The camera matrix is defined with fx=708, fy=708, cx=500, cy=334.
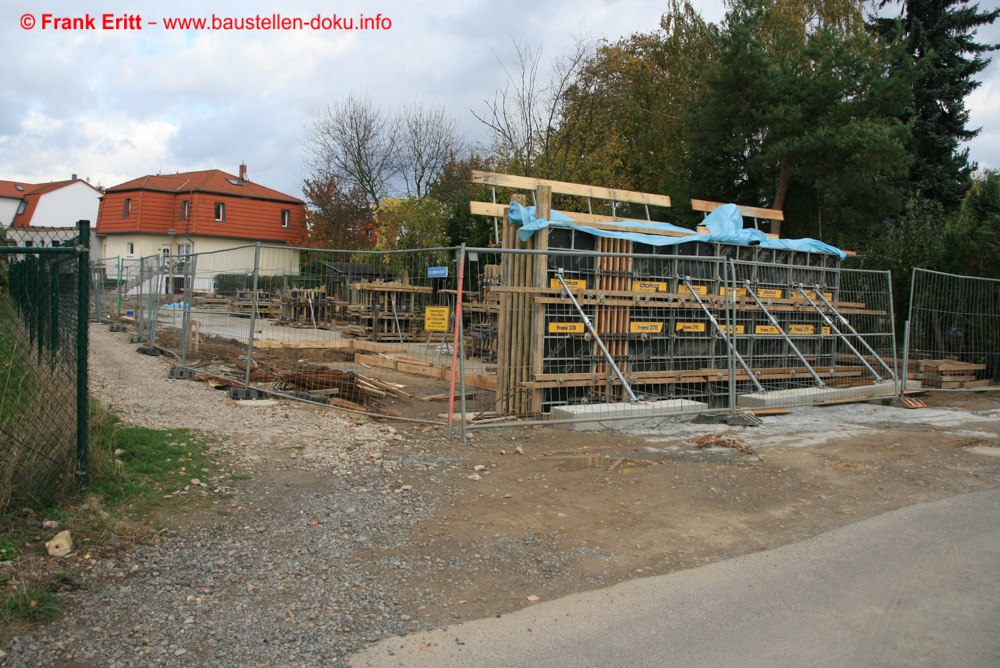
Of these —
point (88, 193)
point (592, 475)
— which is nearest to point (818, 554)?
point (592, 475)

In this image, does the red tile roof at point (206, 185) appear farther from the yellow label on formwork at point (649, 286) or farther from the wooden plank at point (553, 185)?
the yellow label on formwork at point (649, 286)

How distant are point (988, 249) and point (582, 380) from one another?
10.4m

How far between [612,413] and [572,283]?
1950 mm

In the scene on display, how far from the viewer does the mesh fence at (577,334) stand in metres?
9.23

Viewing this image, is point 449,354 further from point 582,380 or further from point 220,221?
point 220,221

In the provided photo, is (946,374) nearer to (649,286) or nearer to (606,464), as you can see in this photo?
(649,286)

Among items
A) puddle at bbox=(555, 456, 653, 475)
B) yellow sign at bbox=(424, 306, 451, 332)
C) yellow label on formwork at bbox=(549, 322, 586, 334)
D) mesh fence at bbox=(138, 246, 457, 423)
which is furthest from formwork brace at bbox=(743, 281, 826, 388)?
yellow sign at bbox=(424, 306, 451, 332)

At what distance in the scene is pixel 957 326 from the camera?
45.1 ft

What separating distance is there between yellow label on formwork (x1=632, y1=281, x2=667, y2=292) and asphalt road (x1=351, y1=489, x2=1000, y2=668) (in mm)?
5519

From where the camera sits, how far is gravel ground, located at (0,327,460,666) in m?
3.41

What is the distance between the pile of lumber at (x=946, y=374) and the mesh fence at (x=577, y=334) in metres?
0.97

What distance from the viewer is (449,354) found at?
1353cm

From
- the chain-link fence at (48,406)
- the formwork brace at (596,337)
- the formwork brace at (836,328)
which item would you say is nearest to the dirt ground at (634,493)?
the formwork brace at (596,337)

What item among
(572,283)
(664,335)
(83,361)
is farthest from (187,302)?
(664,335)
